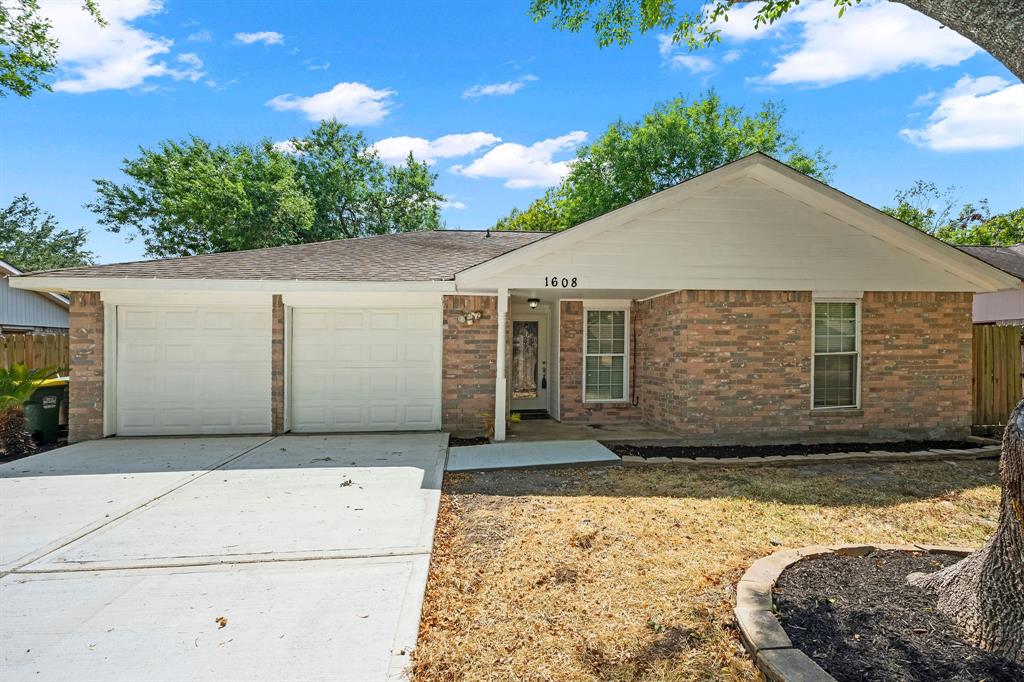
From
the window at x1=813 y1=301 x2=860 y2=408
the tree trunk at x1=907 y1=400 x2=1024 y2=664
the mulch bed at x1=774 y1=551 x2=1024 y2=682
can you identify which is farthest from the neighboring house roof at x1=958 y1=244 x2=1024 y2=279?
the tree trunk at x1=907 y1=400 x2=1024 y2=664

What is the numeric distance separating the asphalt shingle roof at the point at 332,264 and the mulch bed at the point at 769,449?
150 inches

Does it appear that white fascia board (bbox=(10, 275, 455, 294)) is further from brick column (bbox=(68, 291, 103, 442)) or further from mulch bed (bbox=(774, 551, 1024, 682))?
mulch bed (bbox=(774, 551, 1024, 682))

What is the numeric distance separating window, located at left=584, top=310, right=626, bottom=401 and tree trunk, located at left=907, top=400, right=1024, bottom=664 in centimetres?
727

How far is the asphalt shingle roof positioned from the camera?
26.4 feet

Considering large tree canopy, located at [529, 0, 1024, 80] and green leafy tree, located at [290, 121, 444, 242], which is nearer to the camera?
large tree canopy, located at [529, 0, 1024, 80]

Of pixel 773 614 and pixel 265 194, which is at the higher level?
pixel 265 194

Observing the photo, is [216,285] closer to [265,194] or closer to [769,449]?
[769,449]

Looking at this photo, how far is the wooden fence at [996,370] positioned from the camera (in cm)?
941

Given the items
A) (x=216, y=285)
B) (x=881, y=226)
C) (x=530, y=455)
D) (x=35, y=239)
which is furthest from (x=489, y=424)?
(x=35, y=239)

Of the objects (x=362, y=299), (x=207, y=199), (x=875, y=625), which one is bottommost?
(x=875, y=625)

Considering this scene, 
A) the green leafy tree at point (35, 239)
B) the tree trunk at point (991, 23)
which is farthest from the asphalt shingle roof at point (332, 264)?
the green leafy tree at point (35, 239)

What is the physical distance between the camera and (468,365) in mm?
8867

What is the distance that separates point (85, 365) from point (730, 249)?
35.7 feet

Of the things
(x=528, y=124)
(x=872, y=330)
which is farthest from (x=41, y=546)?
(x=528, y=124)
